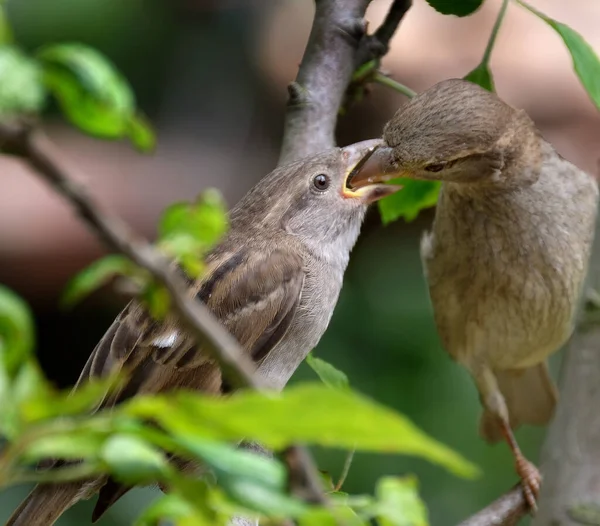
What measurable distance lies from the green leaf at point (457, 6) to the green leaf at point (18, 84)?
62.3 inches

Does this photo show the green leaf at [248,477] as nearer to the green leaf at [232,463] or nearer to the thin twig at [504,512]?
the green leaf at [232,463]

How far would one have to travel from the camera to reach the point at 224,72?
21.0ft

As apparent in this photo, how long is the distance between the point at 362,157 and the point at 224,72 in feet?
12.7

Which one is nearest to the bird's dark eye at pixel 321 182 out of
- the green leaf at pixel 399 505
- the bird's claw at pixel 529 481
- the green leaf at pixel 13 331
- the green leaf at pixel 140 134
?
the bird's claw at pixel 529 481

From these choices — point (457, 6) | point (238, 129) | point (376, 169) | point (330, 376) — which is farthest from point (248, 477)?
point (238, 129)

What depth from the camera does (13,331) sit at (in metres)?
0.78

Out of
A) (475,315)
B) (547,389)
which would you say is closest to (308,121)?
(475,315)

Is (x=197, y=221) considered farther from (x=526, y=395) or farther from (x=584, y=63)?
(x=526, y=395)

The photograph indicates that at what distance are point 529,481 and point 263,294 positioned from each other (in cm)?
113

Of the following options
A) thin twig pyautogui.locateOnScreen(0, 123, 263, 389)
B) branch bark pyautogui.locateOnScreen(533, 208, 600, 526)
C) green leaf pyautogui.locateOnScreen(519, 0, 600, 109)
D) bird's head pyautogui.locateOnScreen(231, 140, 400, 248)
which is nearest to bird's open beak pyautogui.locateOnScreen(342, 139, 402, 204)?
bird's head pyautogui.locateOnScreen(231, 140, 400, 248)

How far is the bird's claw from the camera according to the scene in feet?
9.48

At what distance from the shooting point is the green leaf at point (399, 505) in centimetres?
98

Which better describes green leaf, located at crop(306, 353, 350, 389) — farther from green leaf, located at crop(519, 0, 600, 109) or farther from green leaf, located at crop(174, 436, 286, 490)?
green leaf, located at crop(174, 436, 286, 490)

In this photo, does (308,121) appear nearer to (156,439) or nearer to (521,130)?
(521,130)
